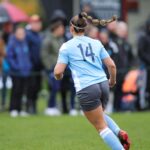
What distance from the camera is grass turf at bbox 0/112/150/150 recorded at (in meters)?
12.0

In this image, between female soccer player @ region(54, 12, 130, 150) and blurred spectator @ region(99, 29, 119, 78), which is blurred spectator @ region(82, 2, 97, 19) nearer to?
blurred spectator @ region(99, 29, 119, 78)

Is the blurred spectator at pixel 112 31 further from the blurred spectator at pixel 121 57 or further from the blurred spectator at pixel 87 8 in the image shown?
the blurred spectator at pixel 87 8

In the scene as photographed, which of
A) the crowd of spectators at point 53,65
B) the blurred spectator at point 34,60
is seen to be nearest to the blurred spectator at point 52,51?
the crowd of spectators at point 53,65

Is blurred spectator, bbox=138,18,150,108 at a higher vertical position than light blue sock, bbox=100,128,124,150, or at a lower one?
lower

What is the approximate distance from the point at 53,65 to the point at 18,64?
821 millimetres

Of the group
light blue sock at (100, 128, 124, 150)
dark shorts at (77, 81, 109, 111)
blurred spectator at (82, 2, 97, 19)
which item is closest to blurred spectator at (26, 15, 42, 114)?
blurred spectator at (82, 2, 97, 19)

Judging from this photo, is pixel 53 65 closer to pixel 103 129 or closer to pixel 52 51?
pixel 52 51

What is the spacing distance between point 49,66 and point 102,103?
7.32m

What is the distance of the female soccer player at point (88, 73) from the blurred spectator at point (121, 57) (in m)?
7.30

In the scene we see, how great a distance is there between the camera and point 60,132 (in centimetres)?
1405

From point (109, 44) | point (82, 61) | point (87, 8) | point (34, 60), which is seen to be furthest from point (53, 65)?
point (82, 61)

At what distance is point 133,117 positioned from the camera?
16656 mm

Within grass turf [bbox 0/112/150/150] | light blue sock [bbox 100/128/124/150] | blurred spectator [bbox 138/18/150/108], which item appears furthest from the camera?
blurred spectator [bbox 138/18/150/108]

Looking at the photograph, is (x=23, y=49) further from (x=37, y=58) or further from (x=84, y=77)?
(x=84, y=77)
